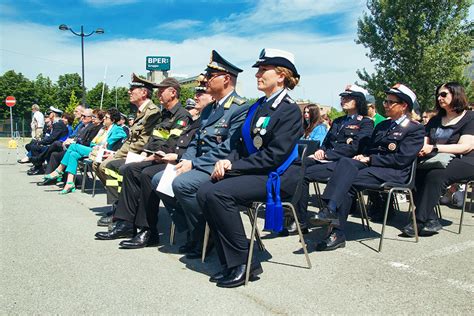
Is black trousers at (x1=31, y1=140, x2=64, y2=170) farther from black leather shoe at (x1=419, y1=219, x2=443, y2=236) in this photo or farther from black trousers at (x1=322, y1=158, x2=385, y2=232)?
black leather shoe at (x1=419, y1=219, x2=443, y2=236)

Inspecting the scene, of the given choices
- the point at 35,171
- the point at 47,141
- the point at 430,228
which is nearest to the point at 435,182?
the point at 430,228

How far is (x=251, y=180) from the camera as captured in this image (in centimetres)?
344

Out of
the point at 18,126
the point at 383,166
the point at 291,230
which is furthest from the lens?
the point at 18,126

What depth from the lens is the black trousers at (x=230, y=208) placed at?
130 inches

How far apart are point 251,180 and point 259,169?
11 centimetres

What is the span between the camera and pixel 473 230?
509 cm

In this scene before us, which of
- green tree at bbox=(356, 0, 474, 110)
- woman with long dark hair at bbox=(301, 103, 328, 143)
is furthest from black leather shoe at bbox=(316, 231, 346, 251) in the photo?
green tree at bbox=(356, 0, 474, 110)

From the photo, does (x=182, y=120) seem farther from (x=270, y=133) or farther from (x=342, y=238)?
(x=342, y=238)

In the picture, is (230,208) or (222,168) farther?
(222,168)

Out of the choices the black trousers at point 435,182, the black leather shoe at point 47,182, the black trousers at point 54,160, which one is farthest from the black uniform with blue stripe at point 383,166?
the black trousers at point 54,160

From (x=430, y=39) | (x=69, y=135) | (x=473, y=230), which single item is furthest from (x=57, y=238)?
(x=430, y=39)

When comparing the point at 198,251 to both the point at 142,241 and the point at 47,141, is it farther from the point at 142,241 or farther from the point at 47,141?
the point at 47,141

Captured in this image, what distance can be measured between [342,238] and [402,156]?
1.09 m

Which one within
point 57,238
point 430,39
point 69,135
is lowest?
Answer: point 57,238
